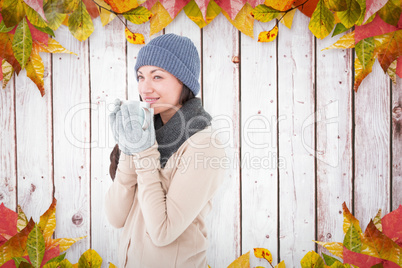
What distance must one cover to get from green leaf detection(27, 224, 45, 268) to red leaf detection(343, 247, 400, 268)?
4.36 feet

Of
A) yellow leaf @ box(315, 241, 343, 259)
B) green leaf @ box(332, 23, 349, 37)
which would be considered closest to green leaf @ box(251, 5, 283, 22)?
green leaf @ box(332, 23, 349, 37)

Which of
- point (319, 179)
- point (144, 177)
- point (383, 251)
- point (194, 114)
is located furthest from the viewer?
point (319, 179)

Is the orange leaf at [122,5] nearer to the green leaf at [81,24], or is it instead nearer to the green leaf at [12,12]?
the green leaf at [81,24]

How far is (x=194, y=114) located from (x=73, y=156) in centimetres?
73

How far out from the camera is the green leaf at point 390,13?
124 centimetres

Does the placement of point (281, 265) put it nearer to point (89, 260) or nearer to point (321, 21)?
point (89, 260)

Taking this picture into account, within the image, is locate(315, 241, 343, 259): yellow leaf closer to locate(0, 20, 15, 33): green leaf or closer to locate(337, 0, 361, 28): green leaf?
A: locate(337, 0, 361, 28): green leaf

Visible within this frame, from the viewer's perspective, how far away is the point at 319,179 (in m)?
1.37

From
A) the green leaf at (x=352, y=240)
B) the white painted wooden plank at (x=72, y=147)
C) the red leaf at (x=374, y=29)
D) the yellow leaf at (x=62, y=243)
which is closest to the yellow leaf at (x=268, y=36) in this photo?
the red leaf at (x=374, y=29)

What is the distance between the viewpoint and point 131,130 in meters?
0.93

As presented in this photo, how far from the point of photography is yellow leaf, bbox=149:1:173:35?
51.3 inches

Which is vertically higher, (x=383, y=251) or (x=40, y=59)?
(x=40, y=59)

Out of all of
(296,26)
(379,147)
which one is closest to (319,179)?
(379,147)

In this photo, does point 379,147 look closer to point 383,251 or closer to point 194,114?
point 383,251
